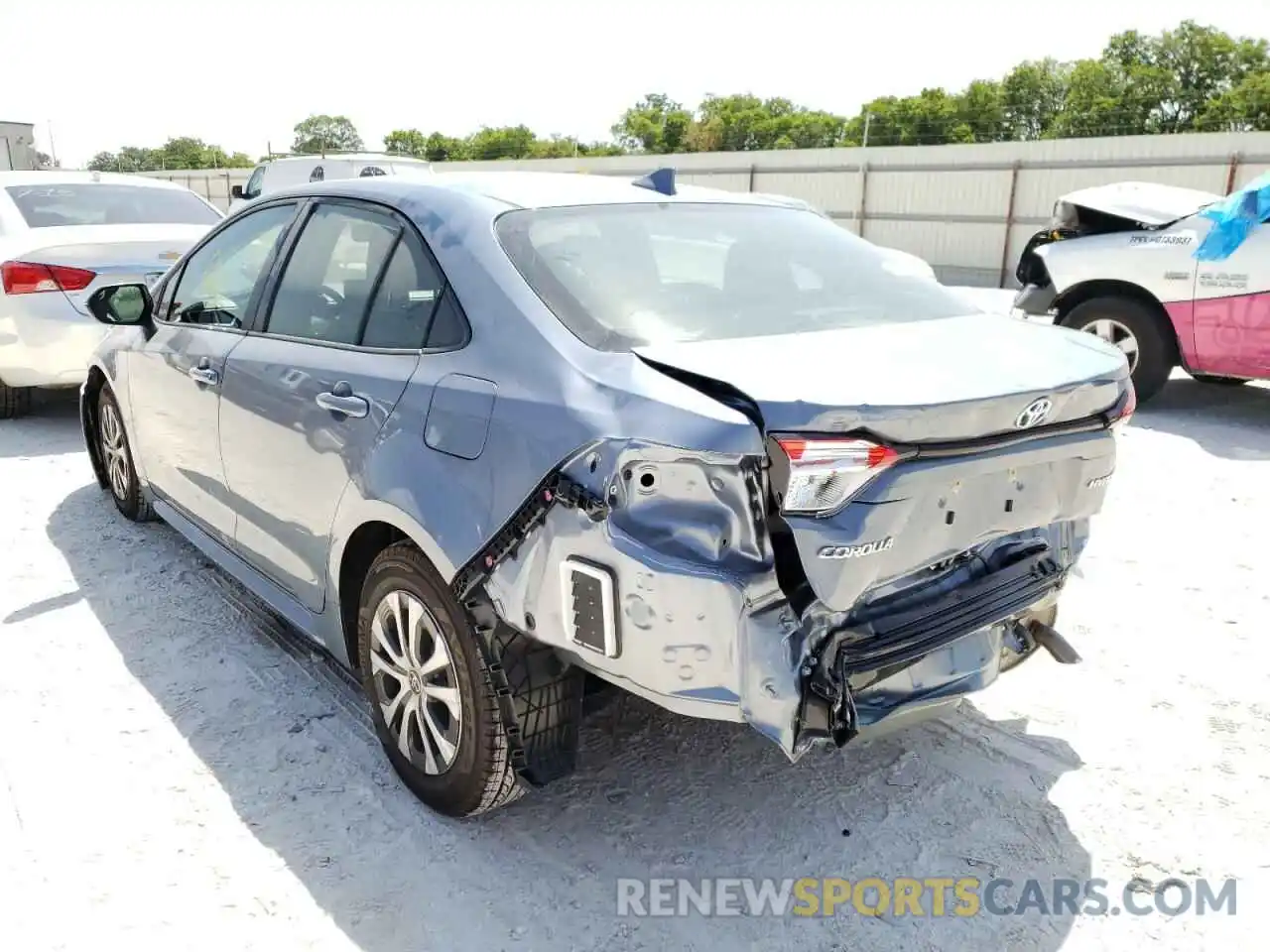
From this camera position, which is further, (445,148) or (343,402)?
(445,148)

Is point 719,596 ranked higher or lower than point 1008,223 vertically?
higher

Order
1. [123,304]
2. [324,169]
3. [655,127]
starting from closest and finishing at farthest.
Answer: [123,304]
[324,169]
[655,127]

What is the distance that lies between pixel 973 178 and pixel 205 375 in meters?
19.1

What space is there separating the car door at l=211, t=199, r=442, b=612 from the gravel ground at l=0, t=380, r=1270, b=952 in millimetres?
536

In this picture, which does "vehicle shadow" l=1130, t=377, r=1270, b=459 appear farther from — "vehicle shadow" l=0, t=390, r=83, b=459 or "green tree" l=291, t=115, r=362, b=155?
"green tree" l=291, t=115, r=362, b=155

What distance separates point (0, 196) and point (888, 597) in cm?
724

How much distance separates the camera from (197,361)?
3.74 m

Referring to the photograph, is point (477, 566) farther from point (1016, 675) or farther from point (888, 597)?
point (1016, 675)

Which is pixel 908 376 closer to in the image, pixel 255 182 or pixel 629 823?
pixel 629 823

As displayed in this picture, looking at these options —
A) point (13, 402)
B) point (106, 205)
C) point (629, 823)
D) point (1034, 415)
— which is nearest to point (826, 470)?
point (1034, 415)

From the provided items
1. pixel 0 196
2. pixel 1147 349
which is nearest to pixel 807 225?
pixel 1147 349

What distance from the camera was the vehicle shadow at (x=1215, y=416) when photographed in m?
6.64

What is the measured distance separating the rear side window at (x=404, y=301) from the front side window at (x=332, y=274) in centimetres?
6

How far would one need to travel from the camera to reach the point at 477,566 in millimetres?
2400
